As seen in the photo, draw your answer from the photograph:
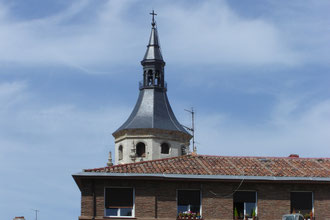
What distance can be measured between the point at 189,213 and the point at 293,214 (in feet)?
14.4

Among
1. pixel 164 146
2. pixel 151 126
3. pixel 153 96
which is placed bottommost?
pixel 164 146

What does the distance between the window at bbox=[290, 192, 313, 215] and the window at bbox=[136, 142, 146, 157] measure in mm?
41998

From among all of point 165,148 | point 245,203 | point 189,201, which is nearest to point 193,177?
point 189,201

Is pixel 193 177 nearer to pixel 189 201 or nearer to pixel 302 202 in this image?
pixel 189 201

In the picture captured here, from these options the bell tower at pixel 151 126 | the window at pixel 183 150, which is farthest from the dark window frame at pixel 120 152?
the window at pixel 183 150

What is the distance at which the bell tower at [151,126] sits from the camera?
77312mm

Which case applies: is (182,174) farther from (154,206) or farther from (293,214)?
(293,214)

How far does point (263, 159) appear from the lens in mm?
38438

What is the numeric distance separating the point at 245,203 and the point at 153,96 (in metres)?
47.7

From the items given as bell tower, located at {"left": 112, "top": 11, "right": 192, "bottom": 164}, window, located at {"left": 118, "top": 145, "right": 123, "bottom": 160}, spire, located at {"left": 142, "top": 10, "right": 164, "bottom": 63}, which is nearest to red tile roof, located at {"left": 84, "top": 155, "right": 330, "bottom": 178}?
bell tower, located at {"left": 112, "top": 11, "right": 192, "bottom": 164}

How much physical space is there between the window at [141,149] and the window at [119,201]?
139 ft

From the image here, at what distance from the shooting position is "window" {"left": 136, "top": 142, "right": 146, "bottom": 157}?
7725 centimetres

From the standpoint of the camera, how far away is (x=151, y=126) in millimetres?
78562

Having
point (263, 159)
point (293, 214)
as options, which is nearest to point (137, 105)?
point (263, 159)
